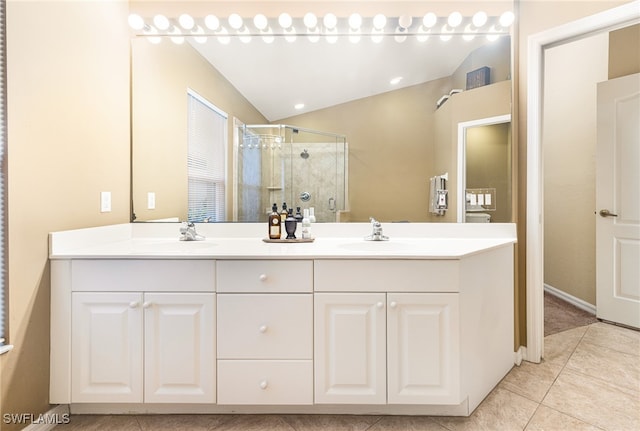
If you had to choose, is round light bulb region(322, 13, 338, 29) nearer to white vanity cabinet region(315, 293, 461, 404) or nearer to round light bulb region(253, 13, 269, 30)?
round light bulb region(253, 13, 269, 30)

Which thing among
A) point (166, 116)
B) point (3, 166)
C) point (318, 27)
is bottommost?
point (3, 166)

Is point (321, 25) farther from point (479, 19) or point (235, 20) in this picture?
point (479, 19)

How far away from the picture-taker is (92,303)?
137 cm

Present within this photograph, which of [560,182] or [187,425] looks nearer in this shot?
[187,425]

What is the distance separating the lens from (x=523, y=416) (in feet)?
4.75

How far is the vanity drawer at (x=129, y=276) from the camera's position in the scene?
4.50 ft

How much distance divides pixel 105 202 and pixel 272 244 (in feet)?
3.14

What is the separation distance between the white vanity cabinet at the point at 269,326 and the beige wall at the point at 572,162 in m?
3.01

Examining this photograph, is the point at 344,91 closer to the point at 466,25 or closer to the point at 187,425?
the point at 466,25

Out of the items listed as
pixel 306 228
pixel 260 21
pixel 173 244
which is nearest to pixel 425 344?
pixel 306 228

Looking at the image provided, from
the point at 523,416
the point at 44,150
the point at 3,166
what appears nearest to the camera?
the point at 3,166

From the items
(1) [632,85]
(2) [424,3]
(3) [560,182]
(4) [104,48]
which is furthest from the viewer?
(3) [560,182]

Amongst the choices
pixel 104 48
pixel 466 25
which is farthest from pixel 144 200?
pixel 466 25

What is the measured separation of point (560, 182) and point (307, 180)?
290 centimetres
